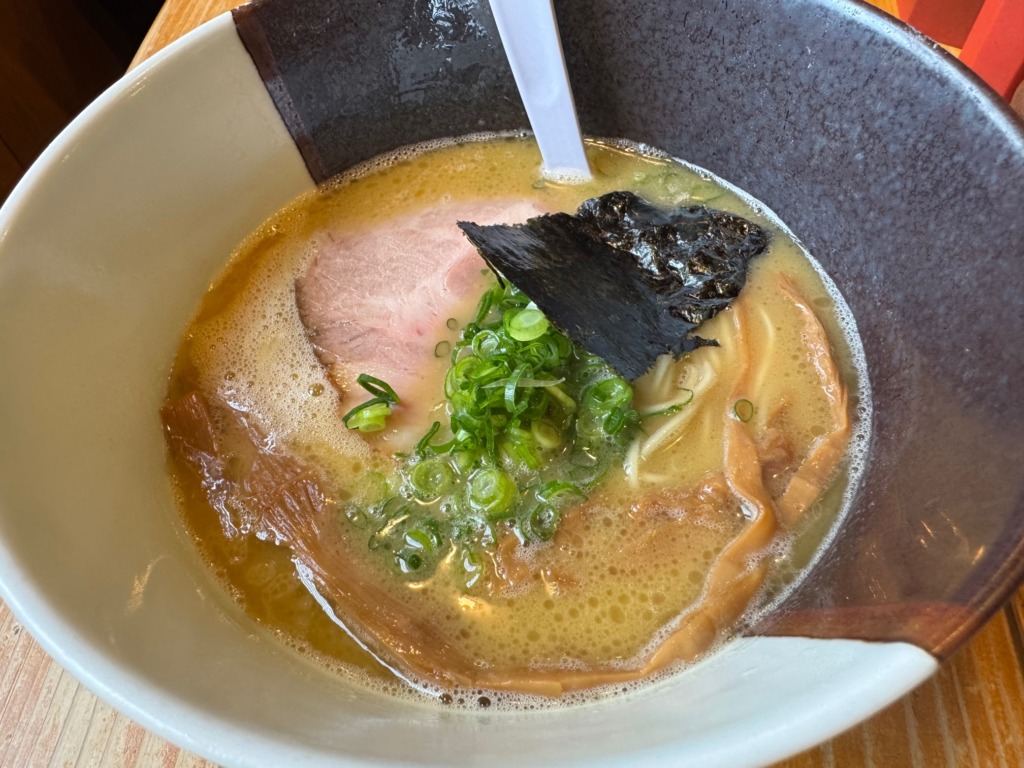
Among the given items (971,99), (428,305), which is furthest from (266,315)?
(971,99)

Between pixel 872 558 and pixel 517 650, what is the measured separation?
49 cm

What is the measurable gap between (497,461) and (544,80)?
77 centimetres

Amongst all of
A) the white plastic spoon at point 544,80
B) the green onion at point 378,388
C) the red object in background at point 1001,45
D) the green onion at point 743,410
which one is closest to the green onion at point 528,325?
the green onion at point 378,388

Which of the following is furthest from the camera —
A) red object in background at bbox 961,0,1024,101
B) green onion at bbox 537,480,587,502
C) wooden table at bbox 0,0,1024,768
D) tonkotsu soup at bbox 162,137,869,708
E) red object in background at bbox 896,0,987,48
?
red object in background at bbox 896,0,987,48

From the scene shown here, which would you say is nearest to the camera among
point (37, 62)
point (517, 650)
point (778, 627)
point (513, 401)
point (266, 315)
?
point (778, 627)

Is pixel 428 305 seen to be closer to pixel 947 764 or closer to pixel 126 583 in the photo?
pixel 126 583

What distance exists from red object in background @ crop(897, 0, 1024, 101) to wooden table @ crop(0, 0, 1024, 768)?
0.88m

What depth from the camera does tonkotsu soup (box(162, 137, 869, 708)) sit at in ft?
→ 3.64

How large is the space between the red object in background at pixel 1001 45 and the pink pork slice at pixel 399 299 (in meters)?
0.87

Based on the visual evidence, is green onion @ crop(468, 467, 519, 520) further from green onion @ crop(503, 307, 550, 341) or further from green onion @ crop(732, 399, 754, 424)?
green onion @ crop(732, 399, 754, 424)

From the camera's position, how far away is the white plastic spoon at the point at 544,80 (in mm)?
1400

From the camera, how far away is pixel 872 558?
0.96m

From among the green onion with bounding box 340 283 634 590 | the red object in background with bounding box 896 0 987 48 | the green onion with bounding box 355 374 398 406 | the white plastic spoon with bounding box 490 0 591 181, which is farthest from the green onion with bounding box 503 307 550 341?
the red object in background with bounding box 896 0 987 48

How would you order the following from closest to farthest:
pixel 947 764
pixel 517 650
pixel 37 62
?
pixel 947 764, pixel 517 650, pixel 37 62
